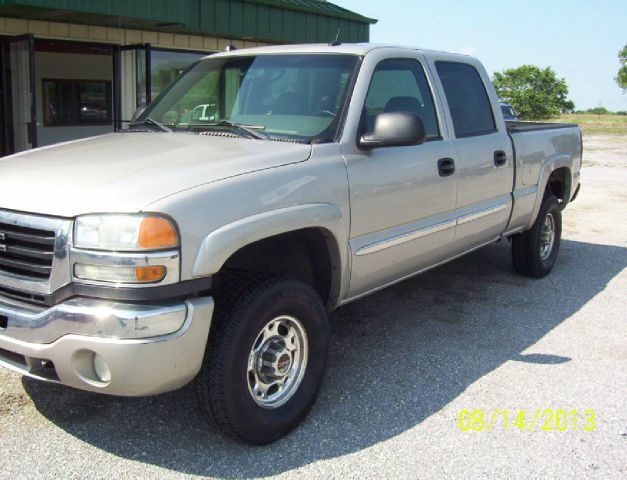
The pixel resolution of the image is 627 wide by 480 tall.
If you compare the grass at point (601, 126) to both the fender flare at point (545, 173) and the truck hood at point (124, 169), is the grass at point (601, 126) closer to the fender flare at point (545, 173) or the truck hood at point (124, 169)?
the fender flare at point (545, 173)

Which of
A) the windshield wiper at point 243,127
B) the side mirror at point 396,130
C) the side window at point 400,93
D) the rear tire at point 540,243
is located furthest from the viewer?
the rear tire at point 540,243

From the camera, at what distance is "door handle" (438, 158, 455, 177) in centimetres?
447

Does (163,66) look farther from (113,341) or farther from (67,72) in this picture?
(113,341)

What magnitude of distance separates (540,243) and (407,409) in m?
3.26

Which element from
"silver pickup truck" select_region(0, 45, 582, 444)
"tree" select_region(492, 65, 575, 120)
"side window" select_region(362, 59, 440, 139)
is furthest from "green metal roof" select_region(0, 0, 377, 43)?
"tree" select_region(492, 65, 575, 120)

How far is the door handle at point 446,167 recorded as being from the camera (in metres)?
4.47

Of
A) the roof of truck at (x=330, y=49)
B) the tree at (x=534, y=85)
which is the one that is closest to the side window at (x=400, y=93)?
the roof of truck at (x=330, y=49)

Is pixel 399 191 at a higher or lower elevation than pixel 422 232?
higher

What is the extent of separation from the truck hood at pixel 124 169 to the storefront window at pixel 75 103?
34.7ft

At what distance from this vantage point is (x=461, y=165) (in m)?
4.69

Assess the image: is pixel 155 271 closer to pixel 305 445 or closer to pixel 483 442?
pixel 305 445

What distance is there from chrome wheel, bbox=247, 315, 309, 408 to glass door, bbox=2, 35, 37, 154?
8074 millimetres

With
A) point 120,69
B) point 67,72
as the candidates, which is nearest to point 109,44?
point 120,69

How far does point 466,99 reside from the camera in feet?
16.8
